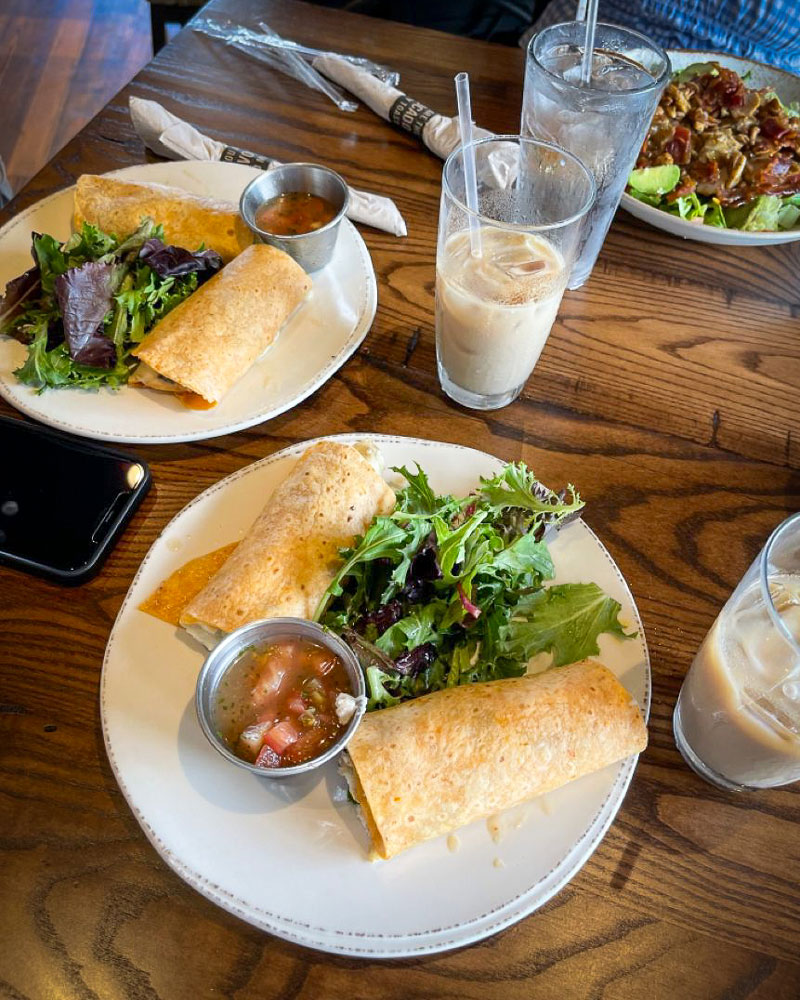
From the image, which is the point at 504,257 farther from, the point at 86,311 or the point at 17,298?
the point at 17,298

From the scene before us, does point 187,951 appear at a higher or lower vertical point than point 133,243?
lower

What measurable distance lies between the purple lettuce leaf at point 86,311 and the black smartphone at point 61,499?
221 mm

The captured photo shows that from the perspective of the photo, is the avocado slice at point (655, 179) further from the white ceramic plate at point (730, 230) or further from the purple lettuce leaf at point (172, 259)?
the purple lettuce leaf at point (172, 259)

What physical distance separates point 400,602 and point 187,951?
0.67m

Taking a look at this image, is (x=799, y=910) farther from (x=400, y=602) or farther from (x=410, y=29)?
(x=410, y=29)

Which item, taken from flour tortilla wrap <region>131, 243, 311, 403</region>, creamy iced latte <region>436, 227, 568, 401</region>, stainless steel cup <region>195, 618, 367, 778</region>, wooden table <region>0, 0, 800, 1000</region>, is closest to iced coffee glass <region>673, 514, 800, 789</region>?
wooden table <region>0, 0, 800, 1000</region>

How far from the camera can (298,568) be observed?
1399mm

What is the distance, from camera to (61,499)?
1.55 meters

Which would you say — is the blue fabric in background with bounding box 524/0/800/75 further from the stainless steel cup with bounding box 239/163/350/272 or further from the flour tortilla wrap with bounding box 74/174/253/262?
the flour tortilla wrap with bounding box 74/174/253/262

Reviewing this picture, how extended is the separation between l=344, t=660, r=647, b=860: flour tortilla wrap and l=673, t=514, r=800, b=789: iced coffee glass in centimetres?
13

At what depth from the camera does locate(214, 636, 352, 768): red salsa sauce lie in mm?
1181

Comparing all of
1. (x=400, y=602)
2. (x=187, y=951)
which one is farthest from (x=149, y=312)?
(x=187, y=951)

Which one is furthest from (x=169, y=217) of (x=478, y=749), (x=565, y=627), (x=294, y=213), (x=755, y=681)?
(x=755, y=681)

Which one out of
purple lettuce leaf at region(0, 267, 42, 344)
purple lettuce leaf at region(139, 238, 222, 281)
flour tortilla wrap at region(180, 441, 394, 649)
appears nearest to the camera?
flour tortilla wrap at region(180, 441, 394, 649)
